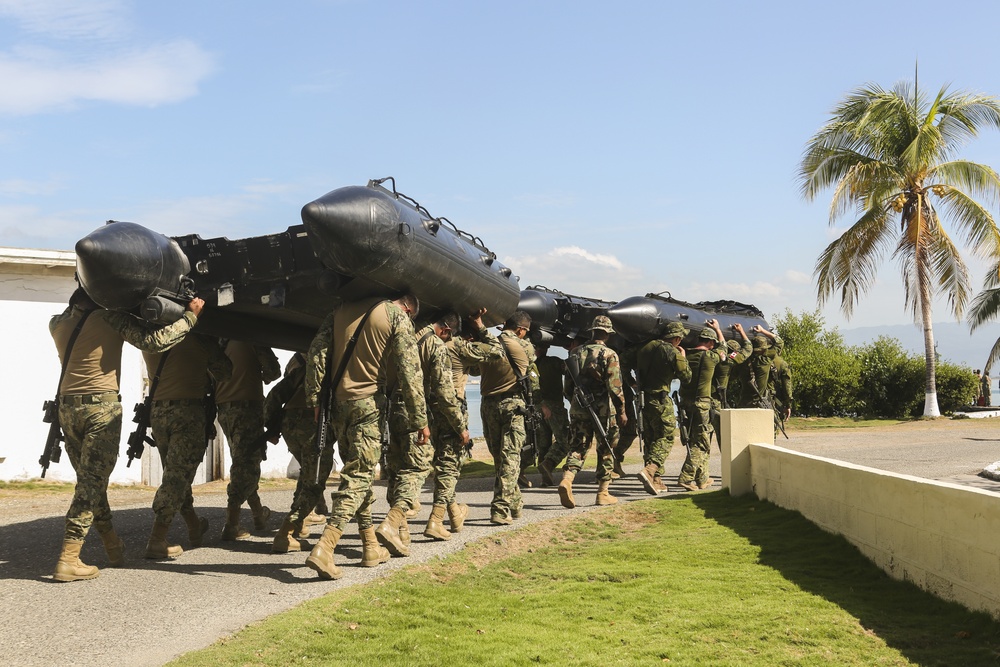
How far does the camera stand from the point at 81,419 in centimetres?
647

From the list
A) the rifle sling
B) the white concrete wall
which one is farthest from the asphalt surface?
the white concrete wall

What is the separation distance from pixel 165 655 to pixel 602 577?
3326 mm

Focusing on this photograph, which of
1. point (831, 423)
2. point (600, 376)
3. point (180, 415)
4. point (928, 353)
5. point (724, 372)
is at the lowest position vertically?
point (831, 423)

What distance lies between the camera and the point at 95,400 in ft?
21.3

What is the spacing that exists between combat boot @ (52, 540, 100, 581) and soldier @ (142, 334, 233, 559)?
784 millimetres

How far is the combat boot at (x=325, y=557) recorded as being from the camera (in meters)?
6.17

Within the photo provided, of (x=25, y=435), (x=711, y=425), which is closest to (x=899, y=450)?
(x=711, y=425)

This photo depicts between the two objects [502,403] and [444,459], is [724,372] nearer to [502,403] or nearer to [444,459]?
[502,403]

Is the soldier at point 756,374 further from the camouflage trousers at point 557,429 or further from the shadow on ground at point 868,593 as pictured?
the shadow on ground at point 868,593

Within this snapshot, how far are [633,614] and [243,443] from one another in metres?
3.74

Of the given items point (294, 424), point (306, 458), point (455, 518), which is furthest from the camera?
point (455, 518)

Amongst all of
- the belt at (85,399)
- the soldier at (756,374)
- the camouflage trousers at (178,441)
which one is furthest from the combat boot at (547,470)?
the belt at (85,399)

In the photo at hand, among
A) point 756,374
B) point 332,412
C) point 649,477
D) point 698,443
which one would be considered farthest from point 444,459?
point 756,374

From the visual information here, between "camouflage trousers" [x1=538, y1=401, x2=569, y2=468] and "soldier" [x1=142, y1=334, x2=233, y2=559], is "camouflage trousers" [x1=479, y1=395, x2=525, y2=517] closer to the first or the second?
"camouflage trousers" [x1=538, y1=401, x2=569, y2=468]
